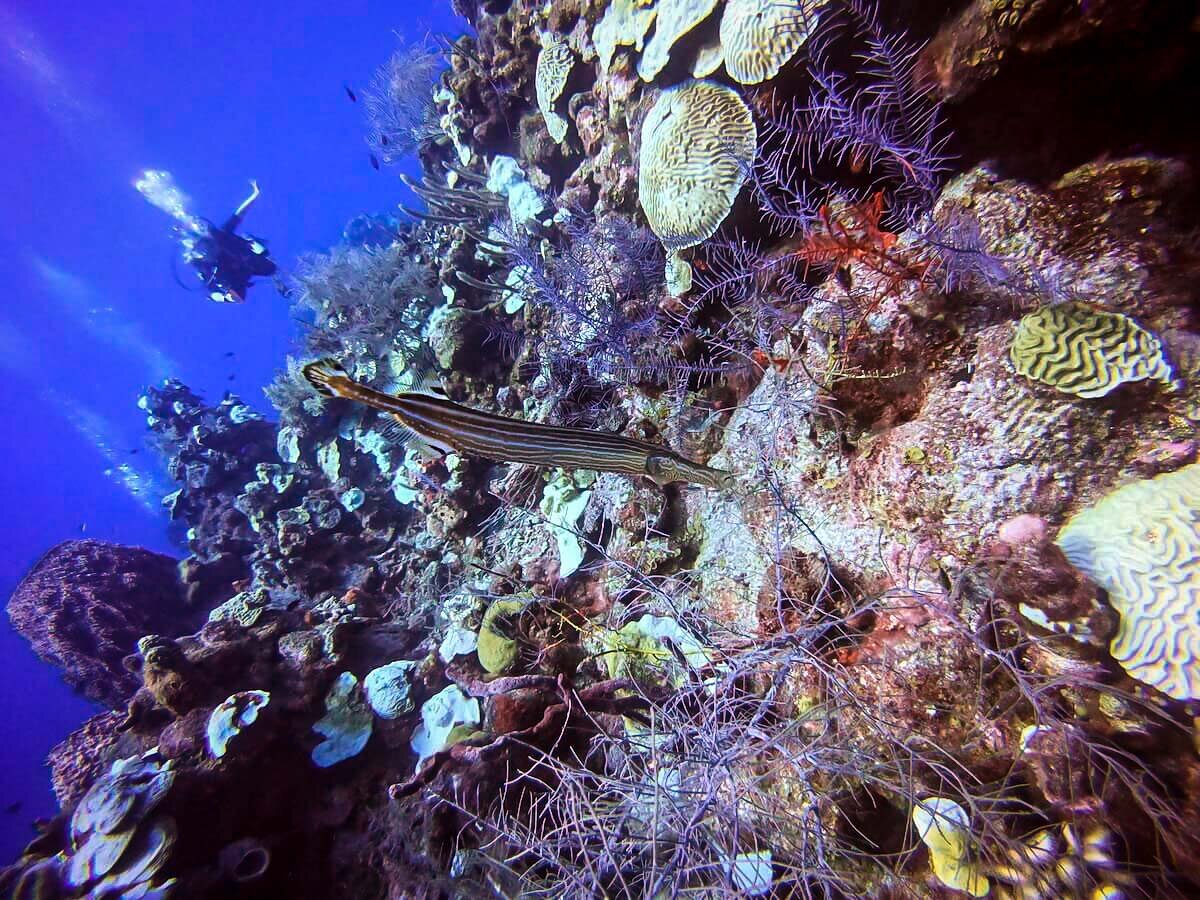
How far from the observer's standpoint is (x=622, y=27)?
19.1 ft

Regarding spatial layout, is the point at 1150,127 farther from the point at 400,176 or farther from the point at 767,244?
the point at 400,176

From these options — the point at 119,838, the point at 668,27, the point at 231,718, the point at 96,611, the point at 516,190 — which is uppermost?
the point at 516,190

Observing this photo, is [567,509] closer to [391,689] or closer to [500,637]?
[500,637]

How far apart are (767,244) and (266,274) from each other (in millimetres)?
15164

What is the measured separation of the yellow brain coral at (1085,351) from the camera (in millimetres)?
2264

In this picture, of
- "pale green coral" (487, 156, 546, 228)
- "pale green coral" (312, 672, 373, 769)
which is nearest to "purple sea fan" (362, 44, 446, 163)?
"pale green coral" (487, 156, 546, 228)

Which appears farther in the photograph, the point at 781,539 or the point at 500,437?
the point at 781,539

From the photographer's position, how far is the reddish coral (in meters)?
9.71

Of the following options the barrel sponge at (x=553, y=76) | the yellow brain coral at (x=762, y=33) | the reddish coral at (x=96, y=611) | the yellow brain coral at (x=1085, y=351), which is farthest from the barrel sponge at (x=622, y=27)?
the reddish coral at (x=96, y=611)

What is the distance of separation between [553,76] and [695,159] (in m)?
4.42

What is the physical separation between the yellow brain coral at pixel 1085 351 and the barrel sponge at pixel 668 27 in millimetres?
4501

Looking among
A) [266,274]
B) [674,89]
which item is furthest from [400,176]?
[674,89]

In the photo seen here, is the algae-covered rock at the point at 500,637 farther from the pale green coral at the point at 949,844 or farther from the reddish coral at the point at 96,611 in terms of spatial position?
the reddish coral at the point at 96,611

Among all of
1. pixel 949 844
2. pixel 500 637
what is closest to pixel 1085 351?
pixel 949 844
